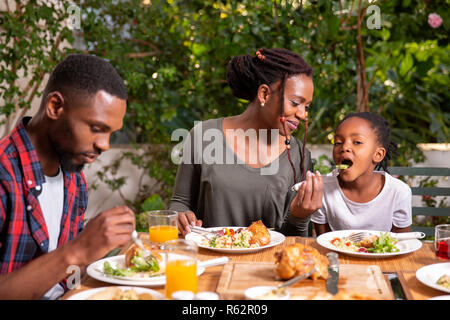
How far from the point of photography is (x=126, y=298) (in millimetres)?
1405

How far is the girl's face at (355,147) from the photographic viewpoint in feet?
8.61

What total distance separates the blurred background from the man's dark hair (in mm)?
2461

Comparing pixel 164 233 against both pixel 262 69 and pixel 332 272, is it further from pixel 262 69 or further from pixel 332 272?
pixel 262 69

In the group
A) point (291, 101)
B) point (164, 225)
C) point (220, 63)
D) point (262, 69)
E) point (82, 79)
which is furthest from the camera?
point (220, 63)

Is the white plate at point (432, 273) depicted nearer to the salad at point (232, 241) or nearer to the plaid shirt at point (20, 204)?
the salad at point (232, 241)

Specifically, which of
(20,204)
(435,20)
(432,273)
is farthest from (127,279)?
(435,20)

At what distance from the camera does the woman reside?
2.49 metres

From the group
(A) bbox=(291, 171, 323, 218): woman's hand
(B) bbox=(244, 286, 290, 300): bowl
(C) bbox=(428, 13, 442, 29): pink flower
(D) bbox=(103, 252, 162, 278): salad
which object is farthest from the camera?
(C) bbox=(428, 13, 442, 29): pink flower

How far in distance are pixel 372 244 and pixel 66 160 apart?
4.15 feet

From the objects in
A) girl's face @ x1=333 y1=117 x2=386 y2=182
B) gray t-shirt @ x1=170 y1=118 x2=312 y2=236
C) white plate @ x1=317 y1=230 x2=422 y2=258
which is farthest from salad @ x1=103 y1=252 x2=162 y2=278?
girl's face @ x1=333 y1=117 x2=386 y2=182

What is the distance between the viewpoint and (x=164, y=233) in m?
2.03

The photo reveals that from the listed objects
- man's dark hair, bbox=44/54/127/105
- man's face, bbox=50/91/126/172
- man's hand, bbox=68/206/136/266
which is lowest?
man's hand, bbox=68/206/136/266

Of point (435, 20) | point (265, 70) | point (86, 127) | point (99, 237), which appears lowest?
point (99, 237)

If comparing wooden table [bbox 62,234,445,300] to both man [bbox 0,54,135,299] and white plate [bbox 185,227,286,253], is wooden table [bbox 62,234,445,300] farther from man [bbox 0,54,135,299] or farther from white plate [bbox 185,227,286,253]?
man [bbox 0,54,135,299]
